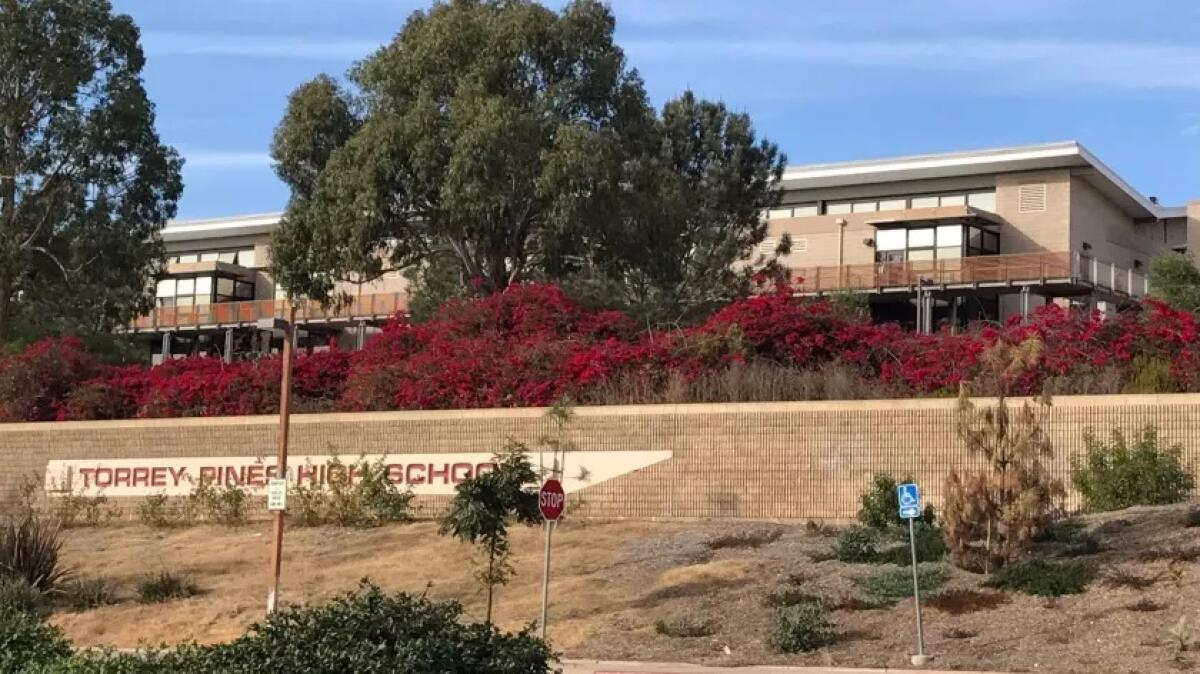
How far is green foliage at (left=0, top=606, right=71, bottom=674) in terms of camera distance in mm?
11328

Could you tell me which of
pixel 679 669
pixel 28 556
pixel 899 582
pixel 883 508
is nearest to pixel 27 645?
pixel 679 669

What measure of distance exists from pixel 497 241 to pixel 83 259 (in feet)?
45.2

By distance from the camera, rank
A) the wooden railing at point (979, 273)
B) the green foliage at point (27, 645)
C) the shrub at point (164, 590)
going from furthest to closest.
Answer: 1. the wooden railing at point (979, 273)
2. the shrub at point (164, 590)
3. the green foliage at point (27, 645)

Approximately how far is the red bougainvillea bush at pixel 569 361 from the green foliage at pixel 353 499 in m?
2.03

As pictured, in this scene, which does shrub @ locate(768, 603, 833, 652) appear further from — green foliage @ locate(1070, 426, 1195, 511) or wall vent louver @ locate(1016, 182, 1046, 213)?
wall vent louver @ locate(1016, 182, 1046, 213)

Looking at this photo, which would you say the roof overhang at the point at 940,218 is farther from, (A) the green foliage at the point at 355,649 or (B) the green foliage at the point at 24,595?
(A) the green foliage at the point at 355,649

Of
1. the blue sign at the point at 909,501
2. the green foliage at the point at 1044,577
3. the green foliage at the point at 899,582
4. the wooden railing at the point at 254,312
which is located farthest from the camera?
the wooden railing at the point at 254,312

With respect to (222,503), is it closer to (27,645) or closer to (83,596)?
(83,596)

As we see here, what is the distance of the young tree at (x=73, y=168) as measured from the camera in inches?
1590

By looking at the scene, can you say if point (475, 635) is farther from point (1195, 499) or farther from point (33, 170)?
point (33, 170)

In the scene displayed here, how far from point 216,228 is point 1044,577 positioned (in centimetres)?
5494

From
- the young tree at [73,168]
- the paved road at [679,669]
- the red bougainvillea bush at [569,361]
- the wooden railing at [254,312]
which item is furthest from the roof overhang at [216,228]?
the paved road at [679,669]

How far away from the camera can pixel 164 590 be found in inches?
896

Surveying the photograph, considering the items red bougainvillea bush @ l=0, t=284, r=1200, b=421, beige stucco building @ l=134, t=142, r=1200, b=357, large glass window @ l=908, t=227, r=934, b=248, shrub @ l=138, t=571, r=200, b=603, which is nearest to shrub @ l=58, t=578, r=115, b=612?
shrub @ l=138, t=571, r=200, b=603
